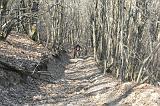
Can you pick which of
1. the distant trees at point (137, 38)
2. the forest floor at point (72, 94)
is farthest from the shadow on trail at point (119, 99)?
the distant trees at point (137, 38)

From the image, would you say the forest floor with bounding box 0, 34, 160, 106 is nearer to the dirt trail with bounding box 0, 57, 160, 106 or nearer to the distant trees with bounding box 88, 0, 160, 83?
the dirt trail with bounding box 0, 57, 160, 106

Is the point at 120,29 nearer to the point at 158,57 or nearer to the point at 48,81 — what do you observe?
the point at 158,57

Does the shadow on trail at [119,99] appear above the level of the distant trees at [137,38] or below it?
below

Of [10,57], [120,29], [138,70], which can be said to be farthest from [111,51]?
[10,57]

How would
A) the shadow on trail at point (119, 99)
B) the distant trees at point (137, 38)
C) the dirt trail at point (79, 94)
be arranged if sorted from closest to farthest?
the dirt trail at point (79, 94), the shadow on trail at point (119, 99), the distant trees at point (137, 38)

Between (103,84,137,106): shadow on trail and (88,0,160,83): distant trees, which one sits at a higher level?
(88,0,160,83): distant trees

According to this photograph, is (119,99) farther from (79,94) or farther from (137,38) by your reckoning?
(137,38)

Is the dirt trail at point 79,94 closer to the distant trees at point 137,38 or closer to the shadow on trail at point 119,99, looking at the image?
the shadow on trail at point 119,99

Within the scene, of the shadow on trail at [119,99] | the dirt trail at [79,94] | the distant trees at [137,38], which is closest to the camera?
the dirt trail at [79,94]

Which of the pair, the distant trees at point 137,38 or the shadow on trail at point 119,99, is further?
the distant trees at point 137,38

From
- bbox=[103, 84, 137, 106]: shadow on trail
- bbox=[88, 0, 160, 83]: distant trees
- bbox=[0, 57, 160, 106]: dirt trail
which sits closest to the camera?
bbox=[0, 57, 160, 106]: dirt trail

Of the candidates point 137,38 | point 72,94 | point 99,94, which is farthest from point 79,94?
point 137,38

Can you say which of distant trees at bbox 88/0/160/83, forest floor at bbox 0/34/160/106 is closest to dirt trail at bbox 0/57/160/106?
forest floor at bbox 0/34/160/106

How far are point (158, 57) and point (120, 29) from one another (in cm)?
266
